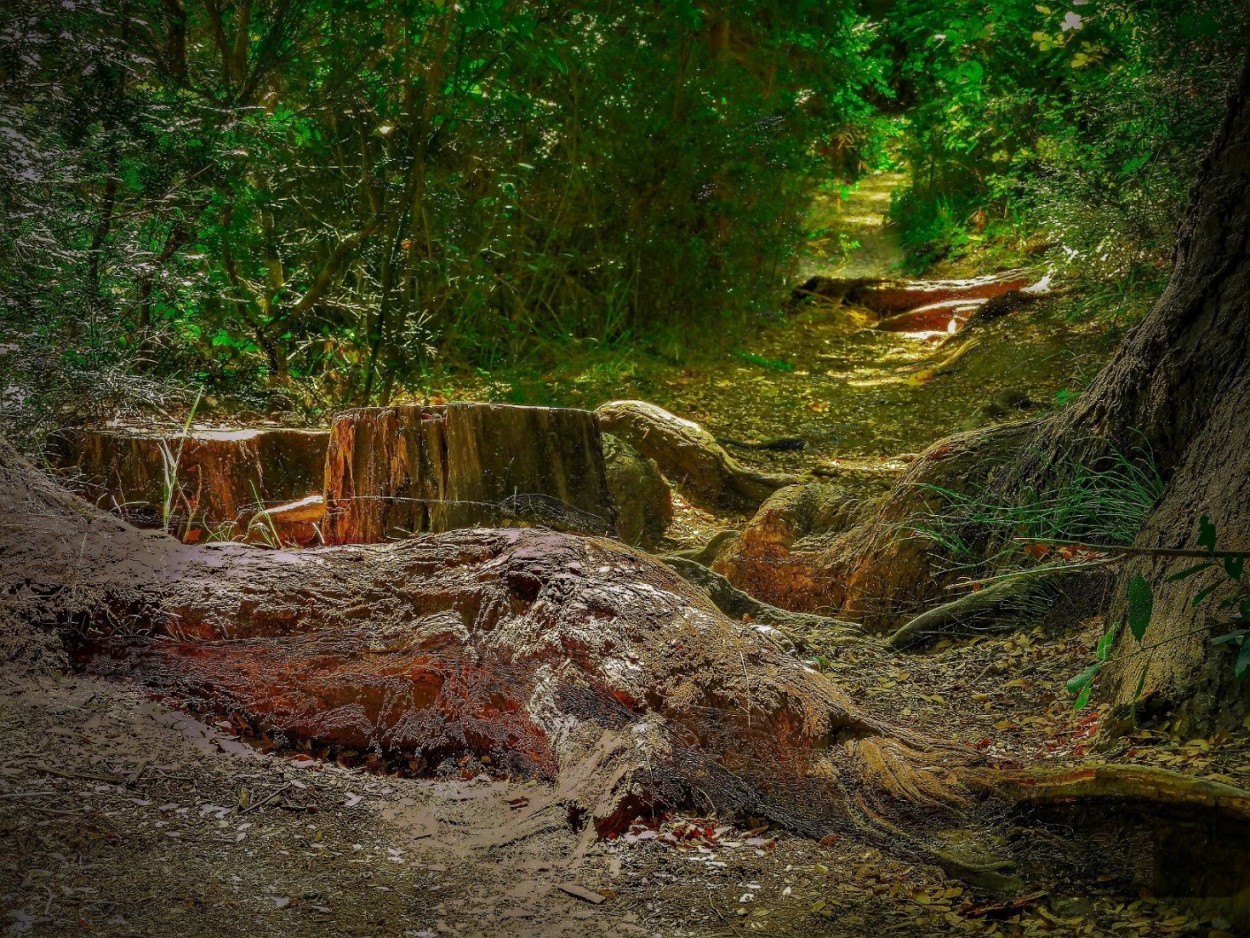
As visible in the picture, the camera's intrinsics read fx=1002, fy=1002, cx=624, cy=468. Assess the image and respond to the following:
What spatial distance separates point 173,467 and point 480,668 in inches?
73.0

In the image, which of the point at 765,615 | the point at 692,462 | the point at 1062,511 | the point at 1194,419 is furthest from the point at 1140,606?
the point at 692,462

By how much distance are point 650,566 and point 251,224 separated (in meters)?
4.50

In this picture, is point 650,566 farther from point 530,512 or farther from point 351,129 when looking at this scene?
point 351,129

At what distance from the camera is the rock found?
5.82 metres

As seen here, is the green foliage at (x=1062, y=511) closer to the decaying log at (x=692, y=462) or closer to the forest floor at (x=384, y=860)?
the forest floor at (x=384, y=860)

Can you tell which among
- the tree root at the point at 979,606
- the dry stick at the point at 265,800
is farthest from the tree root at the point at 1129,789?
the tree root at the point at 979,606

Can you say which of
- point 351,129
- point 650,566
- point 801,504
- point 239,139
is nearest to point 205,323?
point 239,139

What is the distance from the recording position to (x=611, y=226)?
9266mm

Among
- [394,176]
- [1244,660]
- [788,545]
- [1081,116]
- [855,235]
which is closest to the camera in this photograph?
[1244,660]

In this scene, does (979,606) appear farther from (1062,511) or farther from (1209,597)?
(1209,597)

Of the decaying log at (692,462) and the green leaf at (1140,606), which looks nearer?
the green leaf at (1140,606)

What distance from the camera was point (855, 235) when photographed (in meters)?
15.1

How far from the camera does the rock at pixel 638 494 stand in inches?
229

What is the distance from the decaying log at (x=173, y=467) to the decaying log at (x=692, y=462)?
3095 millimetres
